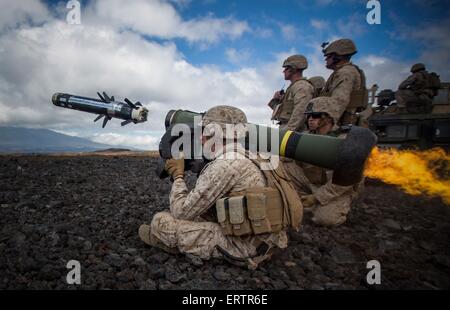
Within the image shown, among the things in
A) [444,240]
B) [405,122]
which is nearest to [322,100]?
[444,240]

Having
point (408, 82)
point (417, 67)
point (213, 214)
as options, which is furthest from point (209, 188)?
point (417, 67)

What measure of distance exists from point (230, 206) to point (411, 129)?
9043 mm

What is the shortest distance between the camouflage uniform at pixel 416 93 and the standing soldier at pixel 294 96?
20.2 feet

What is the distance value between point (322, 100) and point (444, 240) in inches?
112

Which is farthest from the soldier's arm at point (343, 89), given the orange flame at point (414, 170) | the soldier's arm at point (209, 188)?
the soldier's arm at point (209, 188)

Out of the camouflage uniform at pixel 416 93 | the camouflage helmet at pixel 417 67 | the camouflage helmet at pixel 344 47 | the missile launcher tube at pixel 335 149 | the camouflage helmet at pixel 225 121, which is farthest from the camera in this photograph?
the camouflage helmet at pixel 417 67

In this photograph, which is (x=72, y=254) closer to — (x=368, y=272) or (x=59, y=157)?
(x=368, y=272)

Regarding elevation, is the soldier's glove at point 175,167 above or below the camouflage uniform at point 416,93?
below

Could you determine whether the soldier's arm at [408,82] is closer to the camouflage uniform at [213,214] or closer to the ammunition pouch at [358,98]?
the ammunition pouch at [358,98]

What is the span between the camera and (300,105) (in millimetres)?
5492

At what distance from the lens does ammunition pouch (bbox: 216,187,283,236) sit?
253 centimetres

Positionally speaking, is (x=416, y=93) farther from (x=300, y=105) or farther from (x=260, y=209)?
(x=260, y=209)

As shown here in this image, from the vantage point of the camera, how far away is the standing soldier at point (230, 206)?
2594 millimetres

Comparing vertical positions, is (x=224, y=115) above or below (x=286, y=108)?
below
